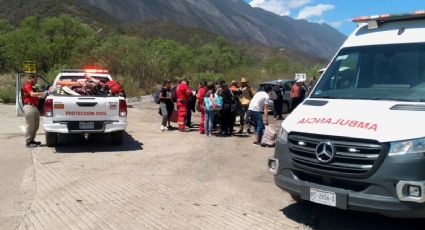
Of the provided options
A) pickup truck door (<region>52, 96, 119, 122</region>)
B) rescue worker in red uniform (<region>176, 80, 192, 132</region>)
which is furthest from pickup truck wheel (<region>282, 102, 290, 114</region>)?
pickup truck door (<region>52, 96, 119, 122</region>)

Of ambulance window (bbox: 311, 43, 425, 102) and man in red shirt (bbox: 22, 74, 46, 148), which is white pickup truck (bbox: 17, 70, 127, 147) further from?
ambulance window (bbox: 311, 43, 425, 102)

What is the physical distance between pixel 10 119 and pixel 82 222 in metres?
12.8

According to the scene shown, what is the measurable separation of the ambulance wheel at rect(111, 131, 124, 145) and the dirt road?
20cm

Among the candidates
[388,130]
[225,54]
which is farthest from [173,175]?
[225,54]

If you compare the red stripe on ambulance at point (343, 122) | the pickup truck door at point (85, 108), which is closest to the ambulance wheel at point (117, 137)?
the pickup truck door at point (85, 108)

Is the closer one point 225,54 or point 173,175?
point 173,175

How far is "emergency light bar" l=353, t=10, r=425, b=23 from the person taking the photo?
6.09 m

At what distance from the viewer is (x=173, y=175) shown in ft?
28.1

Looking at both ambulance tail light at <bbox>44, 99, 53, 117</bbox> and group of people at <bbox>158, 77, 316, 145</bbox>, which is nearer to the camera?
ambulance tail light at <bbox>44, 99, 53, 117</bbox>

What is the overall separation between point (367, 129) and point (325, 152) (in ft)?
1.63

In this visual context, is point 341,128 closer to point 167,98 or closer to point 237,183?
point 237,183

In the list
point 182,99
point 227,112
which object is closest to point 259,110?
point 227,112

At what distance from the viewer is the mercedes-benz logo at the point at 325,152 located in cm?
503

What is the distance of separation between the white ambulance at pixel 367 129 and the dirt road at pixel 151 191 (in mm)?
891
